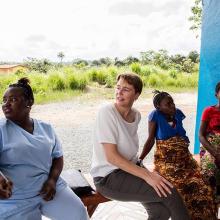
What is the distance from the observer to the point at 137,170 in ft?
6.19

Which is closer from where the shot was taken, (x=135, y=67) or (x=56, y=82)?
(x=56, y=82)

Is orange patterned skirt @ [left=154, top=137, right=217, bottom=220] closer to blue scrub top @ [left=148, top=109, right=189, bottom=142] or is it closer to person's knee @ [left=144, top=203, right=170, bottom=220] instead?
blue scrub top @ [left=148, top=109, right=189, bottom=142]

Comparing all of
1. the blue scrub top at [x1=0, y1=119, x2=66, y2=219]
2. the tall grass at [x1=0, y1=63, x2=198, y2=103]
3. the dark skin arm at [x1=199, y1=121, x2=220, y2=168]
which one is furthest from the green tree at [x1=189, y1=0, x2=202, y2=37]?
the blue scrub top at [x1=0, y1=119, x2=66, y2=219]

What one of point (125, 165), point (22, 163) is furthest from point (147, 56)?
point (22, 163)

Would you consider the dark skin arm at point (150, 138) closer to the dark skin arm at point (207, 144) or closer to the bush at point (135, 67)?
the dark skin arm at point (207, 144)

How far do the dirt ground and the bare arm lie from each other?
3.27m

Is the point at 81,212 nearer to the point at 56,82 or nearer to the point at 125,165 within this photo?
the point at 125,165

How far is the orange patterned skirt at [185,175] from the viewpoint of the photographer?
212 cm

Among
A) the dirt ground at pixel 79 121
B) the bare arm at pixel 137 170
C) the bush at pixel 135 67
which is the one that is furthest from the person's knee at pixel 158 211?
the bush at pixel 135 67

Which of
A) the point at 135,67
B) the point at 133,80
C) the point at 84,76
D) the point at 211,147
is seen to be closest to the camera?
the point at 133,80

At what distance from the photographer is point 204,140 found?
8.47 ft

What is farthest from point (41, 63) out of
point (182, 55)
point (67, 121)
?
point (182, 55)

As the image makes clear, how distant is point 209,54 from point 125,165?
7.81 ft

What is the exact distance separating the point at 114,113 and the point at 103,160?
0.30m
